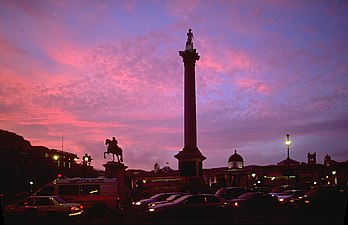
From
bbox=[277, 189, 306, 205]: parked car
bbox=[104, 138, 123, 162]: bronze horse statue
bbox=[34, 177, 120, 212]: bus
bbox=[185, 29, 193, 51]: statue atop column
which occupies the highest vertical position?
bbox=[185, 29, 193, 51]: statue atop column

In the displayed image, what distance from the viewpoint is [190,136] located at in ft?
159

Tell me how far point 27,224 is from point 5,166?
5260 cm

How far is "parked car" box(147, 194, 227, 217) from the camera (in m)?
22.0

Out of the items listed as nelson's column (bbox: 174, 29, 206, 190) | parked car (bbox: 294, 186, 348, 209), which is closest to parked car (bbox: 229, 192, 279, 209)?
parked car (bbox: 294, 186, 348, 209)

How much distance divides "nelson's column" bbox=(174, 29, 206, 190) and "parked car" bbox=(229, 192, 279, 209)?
58.5ft

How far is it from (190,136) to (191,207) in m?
26.4

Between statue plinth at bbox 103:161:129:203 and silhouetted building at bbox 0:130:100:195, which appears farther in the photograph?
silhouetted building at bbox 0:130:100:195

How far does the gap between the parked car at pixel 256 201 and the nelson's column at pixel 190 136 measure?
1782 centimetres

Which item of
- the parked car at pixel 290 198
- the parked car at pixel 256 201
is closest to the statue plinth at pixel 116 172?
A: the parked car at pixel 256 201

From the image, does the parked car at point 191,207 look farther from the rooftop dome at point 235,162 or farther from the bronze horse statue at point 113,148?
the rooftop dome at point 235,162

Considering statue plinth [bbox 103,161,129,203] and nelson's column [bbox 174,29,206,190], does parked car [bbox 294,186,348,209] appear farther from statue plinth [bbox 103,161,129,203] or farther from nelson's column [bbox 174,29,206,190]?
nelson's column [bbox 174,29,206,190]

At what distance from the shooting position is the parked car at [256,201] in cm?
2886

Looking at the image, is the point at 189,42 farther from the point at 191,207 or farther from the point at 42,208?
the point at 42,208

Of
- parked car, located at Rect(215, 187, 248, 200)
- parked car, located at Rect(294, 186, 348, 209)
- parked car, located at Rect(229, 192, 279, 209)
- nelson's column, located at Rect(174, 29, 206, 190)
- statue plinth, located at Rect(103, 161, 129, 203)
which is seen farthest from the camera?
nelson's column, located at Rect(174, 29, 206, 190)
